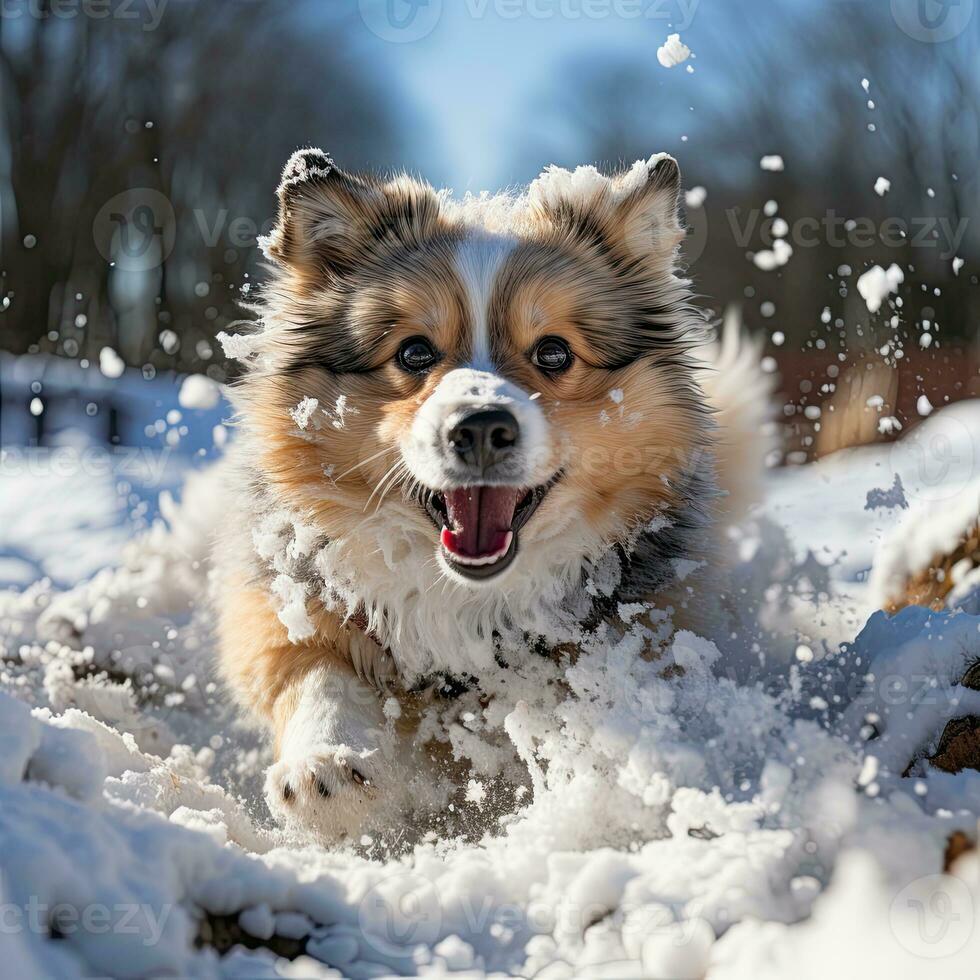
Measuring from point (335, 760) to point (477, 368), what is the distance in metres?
1.02

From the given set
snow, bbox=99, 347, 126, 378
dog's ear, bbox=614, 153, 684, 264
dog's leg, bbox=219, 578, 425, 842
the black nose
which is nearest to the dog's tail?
dog's ear, bbox=614, 153, 684, 264

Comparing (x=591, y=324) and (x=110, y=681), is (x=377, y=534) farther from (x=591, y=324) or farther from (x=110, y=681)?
(x=110, y=681)

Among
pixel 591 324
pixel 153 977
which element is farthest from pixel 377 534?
pixel 153 977

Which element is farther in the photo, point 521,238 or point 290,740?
point 521,238

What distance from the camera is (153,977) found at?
1296 mm

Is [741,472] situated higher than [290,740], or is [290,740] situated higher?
[741,472]

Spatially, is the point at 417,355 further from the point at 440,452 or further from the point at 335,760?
the point at 335,760

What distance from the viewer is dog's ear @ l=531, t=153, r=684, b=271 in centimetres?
299

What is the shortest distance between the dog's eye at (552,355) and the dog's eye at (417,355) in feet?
0.87

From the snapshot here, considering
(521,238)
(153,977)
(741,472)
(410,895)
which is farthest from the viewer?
(741,472)

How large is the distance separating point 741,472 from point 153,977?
262 centimetres

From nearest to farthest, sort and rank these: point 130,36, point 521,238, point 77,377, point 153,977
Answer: point 153,977 < point 521,238 < point 77,377 < point 130,36

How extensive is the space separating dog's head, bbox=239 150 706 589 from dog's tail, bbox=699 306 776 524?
1.37ft

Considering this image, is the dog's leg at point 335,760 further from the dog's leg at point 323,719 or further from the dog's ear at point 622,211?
the dog's ear at point 622,211
